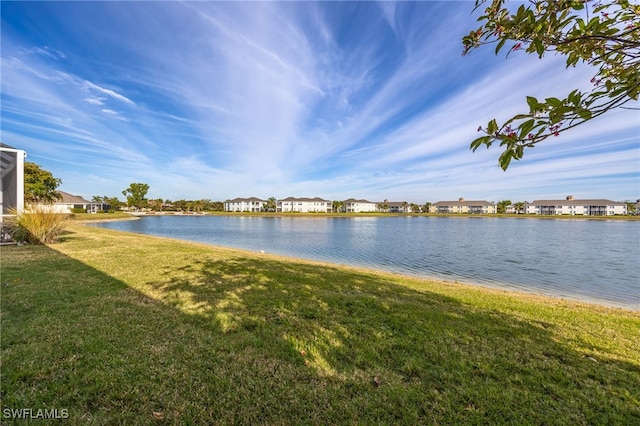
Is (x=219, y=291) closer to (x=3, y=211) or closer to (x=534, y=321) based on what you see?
(x=534, y=321)

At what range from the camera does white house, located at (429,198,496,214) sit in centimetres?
12619

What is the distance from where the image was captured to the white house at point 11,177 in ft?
40.1

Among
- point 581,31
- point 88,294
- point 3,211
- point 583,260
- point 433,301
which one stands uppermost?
point 581,31

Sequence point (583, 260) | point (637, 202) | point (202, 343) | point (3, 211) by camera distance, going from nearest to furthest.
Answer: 1. point (202, 343)
2. point (3, 211)
3. point (583, 260)
4. point (637, 202)

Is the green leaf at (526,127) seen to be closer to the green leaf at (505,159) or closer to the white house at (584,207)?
the green leaf at (505,159)

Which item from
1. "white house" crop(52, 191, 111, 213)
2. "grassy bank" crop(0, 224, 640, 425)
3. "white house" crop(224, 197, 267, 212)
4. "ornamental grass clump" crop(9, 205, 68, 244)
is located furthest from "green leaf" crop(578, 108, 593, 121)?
"white house" crop(224, 197, 267, 212)

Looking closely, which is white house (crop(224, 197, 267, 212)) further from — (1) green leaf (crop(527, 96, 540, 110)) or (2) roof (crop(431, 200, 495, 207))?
(1) green leaf (crop(527, 96, 540, 110))

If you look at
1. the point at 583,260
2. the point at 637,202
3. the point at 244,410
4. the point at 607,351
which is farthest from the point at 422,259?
the point at 637,202

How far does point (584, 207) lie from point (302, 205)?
358 ft

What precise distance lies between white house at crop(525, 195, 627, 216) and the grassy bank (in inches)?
5279

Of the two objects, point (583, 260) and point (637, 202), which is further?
point (637, 202)

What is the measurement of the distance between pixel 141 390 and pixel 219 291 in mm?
3430

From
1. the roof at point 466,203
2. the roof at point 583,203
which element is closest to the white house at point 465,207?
the roof at point 466,203

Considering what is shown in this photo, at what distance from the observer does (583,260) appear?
18.7 meters
